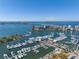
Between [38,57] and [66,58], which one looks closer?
[66,58]

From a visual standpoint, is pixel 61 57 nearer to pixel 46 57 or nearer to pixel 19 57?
pixel 46 57

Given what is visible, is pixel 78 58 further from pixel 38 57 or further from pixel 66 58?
pixel 38 57

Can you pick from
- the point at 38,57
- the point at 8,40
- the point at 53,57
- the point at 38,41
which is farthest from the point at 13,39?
the point at 53,57

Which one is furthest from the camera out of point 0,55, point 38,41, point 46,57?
point 38,41

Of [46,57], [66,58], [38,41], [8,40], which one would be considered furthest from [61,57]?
[8,40]

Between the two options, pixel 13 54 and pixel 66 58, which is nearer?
pixel 66 58

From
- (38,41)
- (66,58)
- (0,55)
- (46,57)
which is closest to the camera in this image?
(66,58)

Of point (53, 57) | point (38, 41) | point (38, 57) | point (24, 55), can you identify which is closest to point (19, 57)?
point (24, 55)

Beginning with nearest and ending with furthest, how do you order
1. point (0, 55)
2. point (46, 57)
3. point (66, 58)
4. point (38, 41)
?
1. point (66, 58)
2. point (46, 57)
3. point (0, 55)
4. point (38, 41)
